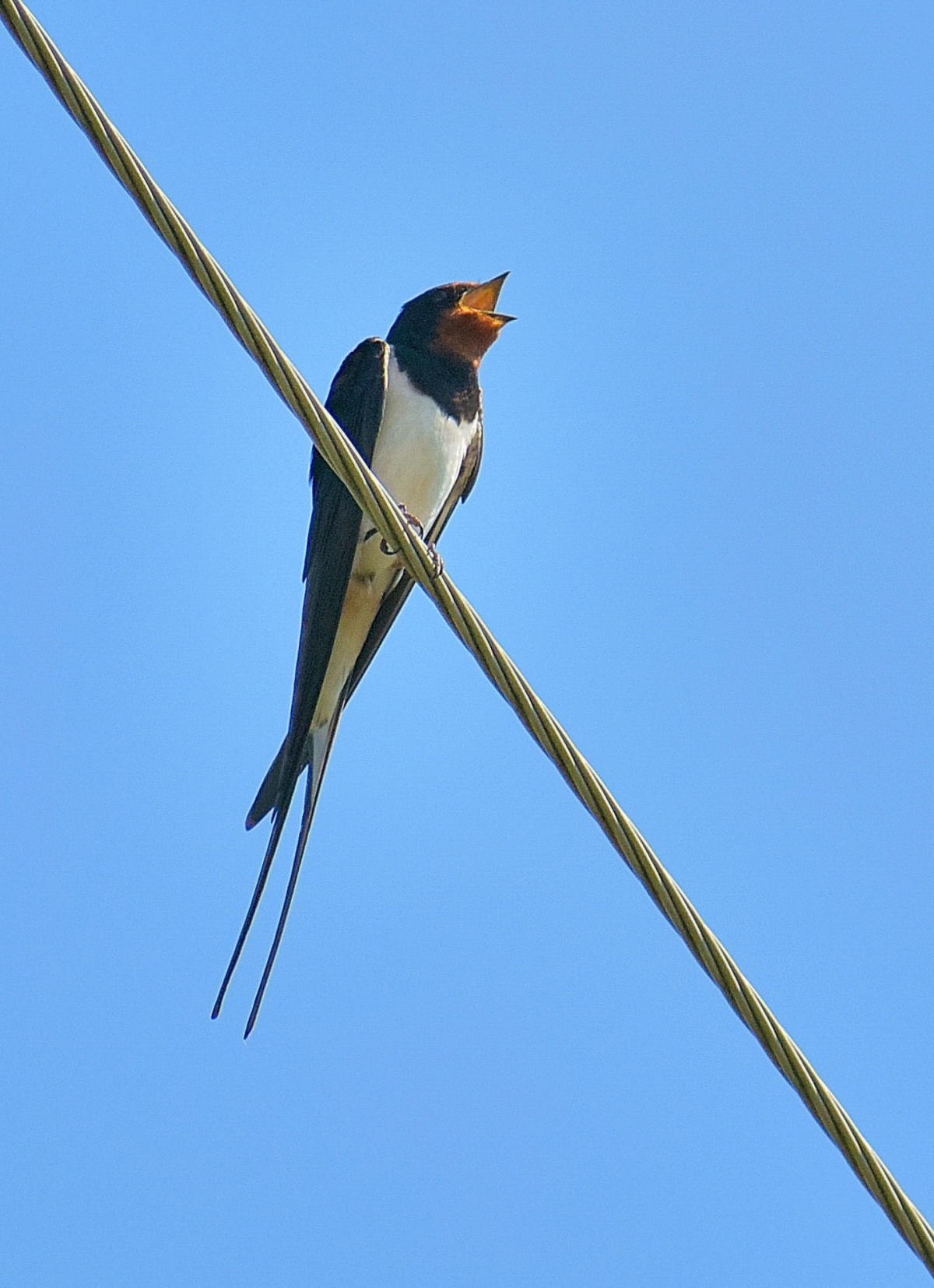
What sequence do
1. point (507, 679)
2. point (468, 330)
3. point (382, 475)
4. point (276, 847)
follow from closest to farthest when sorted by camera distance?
point (507, 679) → point (276, 847) → point (382, 475) → point (468, 330)

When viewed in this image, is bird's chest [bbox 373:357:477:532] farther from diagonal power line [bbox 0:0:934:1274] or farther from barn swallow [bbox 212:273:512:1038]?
diagonal power line [bbox 0:0:934:1274]

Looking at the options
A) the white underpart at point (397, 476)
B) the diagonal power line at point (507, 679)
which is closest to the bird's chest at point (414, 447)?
the white underpart at point (397, 476)

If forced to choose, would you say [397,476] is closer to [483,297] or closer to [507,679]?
[483,297]

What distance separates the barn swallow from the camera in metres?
4.87

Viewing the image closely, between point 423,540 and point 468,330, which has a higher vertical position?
point 468,330

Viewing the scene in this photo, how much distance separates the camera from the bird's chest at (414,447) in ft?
17.5

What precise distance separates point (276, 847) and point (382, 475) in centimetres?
158

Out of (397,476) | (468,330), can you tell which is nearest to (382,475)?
(397,476)

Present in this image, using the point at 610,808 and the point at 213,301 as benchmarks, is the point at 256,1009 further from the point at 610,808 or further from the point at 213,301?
the point at 213,301

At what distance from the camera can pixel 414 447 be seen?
5.34 m

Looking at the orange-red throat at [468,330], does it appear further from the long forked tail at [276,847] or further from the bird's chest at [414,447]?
the long forked tail at [276,847]

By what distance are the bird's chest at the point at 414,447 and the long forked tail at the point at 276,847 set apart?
0.74 m

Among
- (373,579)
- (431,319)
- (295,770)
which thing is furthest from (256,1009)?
(431,319)

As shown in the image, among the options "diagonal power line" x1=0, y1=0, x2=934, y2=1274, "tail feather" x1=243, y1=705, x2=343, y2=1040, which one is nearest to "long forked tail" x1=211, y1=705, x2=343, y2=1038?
"tail feather" x1=243, y1=705, x2=343, y2=1040
